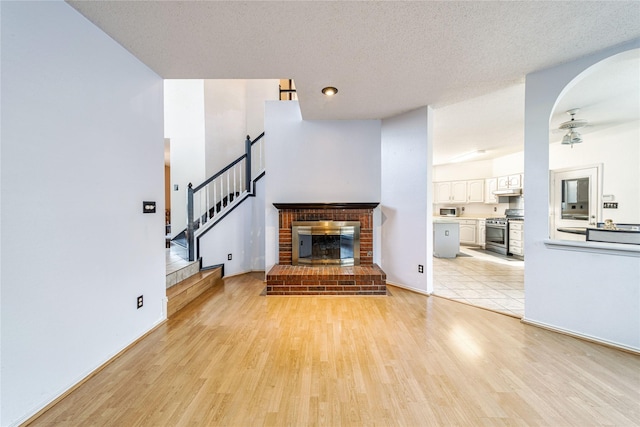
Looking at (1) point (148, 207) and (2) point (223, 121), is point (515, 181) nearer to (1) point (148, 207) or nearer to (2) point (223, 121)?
(2) point (223, 121)

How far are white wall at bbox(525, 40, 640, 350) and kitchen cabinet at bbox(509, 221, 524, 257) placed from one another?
12.3 ft

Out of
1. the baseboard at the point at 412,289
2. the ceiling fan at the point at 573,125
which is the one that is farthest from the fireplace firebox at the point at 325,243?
the ceiling fan at the point at 573,125

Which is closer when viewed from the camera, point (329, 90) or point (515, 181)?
point (329, 90)

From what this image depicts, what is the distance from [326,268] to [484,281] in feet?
8.33

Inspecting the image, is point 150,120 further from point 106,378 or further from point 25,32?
point 106,378

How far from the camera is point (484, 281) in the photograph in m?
3.79

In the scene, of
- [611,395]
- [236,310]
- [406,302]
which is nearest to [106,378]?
[236,310]

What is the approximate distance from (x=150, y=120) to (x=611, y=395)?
4.16 metres

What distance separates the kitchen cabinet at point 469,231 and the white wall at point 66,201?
7594 mm

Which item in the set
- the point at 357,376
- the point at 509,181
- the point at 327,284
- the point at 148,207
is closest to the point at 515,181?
the point at 509,181

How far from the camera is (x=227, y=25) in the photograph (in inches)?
70.9

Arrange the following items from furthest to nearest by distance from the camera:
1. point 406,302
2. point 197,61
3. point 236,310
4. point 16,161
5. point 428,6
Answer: point 406,302 → point 236,310 → point 197,61 → point 428,6 → point 16,161

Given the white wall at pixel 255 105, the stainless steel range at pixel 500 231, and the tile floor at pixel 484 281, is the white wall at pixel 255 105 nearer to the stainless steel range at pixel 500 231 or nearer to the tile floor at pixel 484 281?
the tile floor at pixel 484 281

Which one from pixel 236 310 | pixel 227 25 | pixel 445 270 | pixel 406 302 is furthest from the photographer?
pixel 445 270
